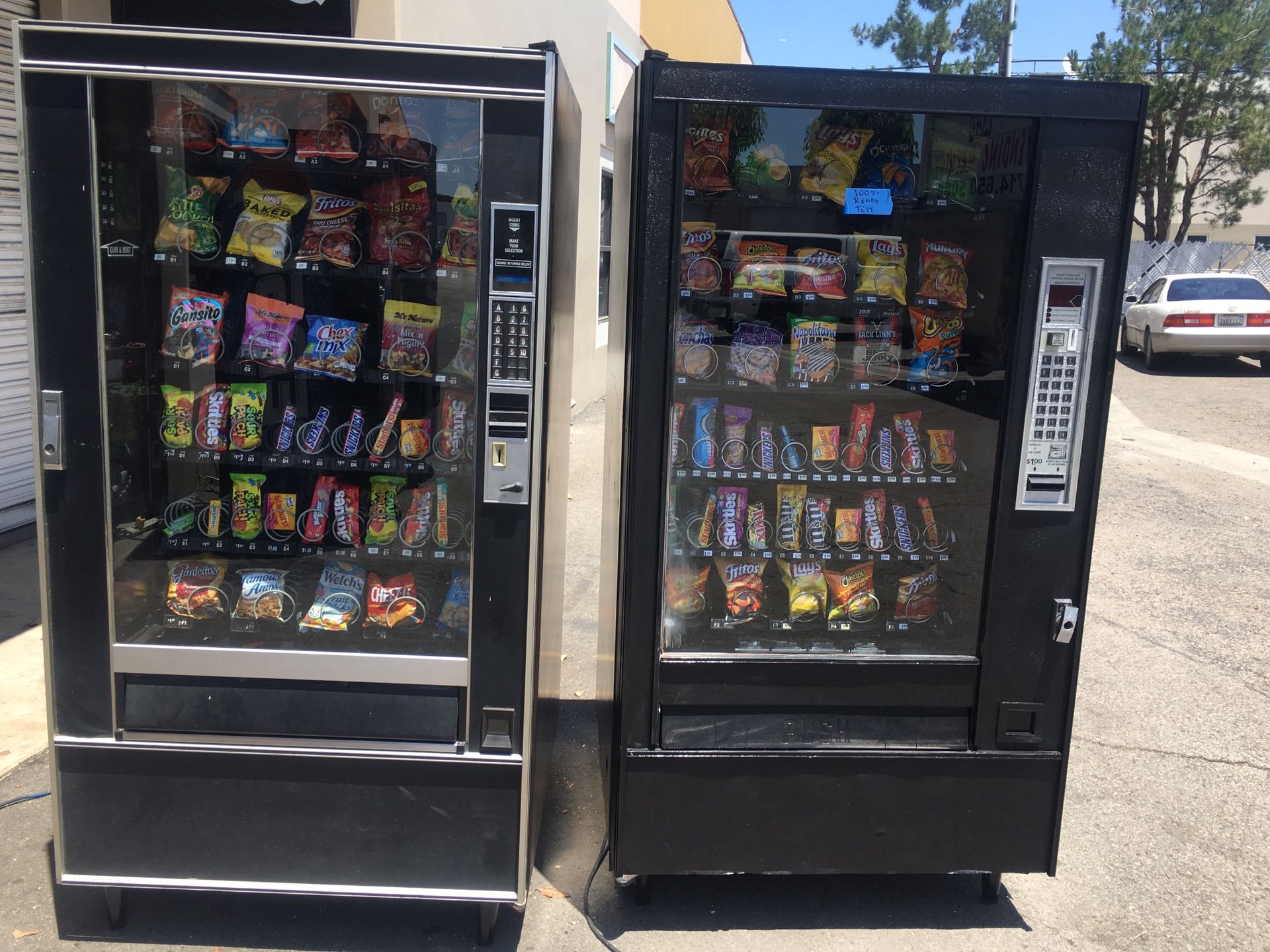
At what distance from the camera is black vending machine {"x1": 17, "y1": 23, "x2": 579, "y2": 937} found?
2.35 meters

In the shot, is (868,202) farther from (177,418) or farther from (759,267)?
(177,418)

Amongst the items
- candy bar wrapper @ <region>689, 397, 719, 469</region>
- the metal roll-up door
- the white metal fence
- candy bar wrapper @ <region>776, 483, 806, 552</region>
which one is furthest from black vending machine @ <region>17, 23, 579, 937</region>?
the white metal fence

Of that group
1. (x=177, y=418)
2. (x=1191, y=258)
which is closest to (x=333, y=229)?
(x=177, y=418)

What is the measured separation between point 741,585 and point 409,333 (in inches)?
50.2

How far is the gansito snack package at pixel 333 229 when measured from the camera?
9.11 ft

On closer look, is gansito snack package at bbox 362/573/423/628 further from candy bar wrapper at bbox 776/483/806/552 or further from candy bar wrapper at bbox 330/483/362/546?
candy bar wrapper at bbox 776/483/806/552

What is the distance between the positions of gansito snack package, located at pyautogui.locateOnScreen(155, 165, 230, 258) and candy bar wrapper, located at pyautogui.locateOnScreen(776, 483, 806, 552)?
1.85 m

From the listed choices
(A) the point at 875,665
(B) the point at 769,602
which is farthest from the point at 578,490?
(A) the point at 875,665

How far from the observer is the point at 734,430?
3027 millimetres

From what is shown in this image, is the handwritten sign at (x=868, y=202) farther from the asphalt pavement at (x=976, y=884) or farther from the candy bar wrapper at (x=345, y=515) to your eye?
the asphalt pavement at (x=976, y=884)

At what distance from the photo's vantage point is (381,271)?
264cm

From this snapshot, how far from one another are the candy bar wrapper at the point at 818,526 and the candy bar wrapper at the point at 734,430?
273mm

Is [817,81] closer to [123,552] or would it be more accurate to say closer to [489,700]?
[489,700]

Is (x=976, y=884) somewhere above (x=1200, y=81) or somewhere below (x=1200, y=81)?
below
